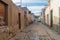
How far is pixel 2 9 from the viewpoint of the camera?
45.7ft

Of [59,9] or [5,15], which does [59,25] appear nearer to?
[59,9]

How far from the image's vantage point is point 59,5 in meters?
19.7

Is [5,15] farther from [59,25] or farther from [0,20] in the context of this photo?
[59,25]

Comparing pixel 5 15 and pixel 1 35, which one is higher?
pixel 5 15

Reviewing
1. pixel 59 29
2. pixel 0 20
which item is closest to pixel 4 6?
pixel 0 20

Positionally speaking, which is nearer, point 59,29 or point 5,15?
point 5,15

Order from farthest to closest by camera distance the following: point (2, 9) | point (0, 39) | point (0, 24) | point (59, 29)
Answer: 1. point (59, 29)
2. point (2, 9)
3. point (0, 24)
4. point (0, 39)

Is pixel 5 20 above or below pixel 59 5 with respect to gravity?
below

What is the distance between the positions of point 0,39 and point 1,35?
0.53 meters

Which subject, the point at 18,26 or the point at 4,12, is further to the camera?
the point at 18,26

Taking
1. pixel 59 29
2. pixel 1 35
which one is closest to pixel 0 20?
pixel 1 35

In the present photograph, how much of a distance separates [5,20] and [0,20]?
5.45 ft

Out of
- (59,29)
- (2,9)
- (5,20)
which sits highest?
(2,9)

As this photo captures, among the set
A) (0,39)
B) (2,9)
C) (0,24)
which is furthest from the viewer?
→ (2,9)
